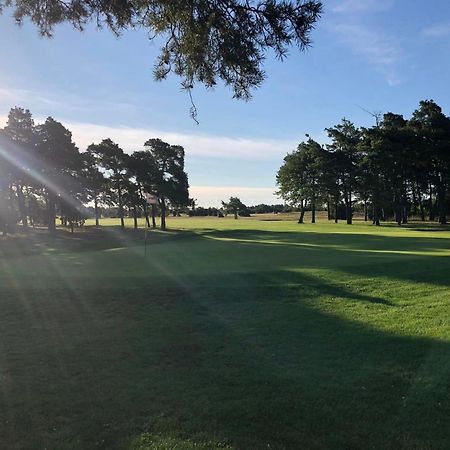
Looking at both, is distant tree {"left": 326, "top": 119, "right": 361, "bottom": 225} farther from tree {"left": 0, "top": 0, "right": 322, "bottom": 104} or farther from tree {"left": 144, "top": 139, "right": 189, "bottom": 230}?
tree {"left": 0, "top": 0, "right": 322, "bottom": 104}

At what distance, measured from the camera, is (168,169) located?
195 ft

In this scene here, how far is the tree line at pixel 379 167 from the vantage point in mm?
53062

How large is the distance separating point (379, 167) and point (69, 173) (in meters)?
34.5

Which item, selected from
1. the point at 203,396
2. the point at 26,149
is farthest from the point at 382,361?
the point at 26,149

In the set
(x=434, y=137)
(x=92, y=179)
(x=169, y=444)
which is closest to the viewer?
(x=169, y=444)

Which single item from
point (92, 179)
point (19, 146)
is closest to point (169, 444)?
point (19, 146)

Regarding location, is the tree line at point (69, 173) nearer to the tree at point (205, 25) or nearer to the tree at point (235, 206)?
the tree at point (205, 25)

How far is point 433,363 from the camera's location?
21.1 feet

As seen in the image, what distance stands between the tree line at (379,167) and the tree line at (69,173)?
17424 mm

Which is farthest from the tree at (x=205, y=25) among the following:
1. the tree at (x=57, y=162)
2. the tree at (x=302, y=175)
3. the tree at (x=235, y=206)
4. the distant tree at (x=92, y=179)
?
the tree at (x=235, y=206)

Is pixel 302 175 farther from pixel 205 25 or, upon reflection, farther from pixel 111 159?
pixel 205 25

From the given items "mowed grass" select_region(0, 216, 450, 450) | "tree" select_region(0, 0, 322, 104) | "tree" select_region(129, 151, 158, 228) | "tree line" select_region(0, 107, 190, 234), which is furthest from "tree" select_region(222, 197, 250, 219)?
"tree" select_region(0, 0, 322, 104)

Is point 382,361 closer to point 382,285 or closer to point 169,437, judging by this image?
point 169,437

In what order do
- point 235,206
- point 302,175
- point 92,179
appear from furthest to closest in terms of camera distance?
point 235,206
point 302,175
point 92,179
